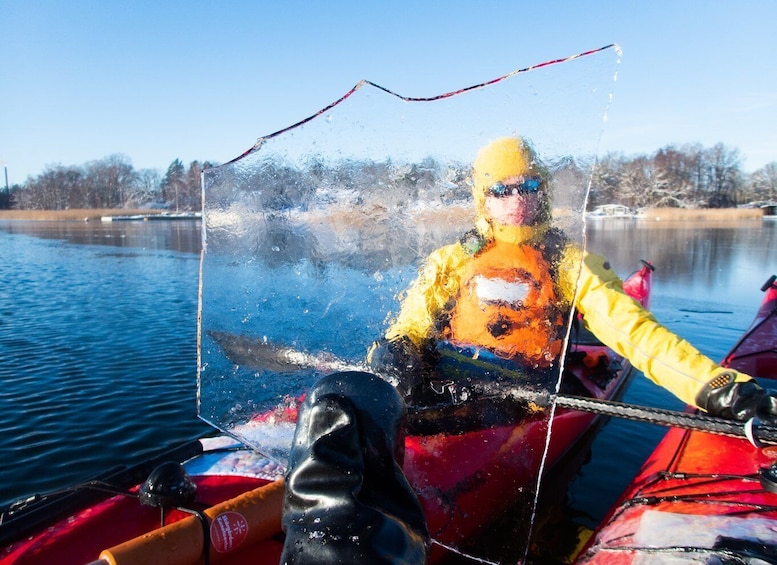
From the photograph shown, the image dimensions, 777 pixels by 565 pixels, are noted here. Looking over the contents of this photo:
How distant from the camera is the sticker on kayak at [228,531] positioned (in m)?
2.47

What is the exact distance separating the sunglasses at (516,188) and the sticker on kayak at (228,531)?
195cm

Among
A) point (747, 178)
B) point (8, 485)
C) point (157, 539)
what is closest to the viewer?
point (157, 539)

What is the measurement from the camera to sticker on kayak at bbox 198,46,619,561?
8.39ft

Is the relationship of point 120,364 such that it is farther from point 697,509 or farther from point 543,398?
point 697,509

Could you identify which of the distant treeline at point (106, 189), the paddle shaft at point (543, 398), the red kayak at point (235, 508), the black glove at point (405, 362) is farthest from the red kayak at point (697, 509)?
the distant treeline at point (106, 189)

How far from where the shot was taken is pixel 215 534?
247 centimetres

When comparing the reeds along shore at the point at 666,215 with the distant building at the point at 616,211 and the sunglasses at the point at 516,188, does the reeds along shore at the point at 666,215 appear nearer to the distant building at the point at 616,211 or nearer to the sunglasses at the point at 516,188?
the distant building at the point at 616,211

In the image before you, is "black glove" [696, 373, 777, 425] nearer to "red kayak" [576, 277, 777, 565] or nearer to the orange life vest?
"red kayak" [576, 277, 777, 565]

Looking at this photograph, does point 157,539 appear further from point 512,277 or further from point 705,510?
point 705,510

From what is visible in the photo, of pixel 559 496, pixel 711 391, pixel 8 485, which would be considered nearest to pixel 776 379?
pixel 559 496

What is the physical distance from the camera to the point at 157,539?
89.7 inches

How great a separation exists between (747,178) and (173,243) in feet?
291

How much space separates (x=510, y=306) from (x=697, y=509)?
1545 mm

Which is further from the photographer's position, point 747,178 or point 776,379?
point 747,178
